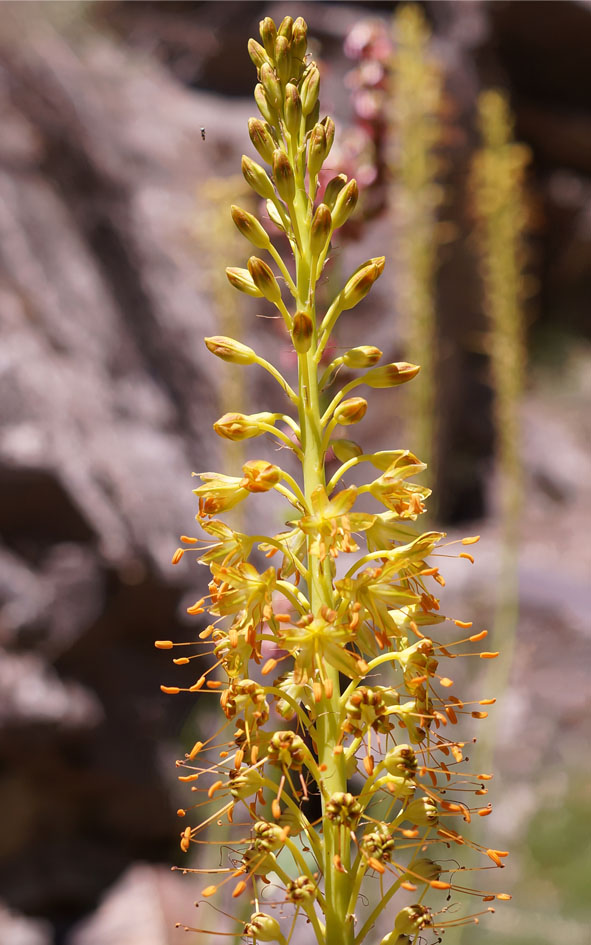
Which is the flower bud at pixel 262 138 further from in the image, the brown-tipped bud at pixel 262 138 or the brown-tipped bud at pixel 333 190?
the brown-tipped bud at pixel 333 190

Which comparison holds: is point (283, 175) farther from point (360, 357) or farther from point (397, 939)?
point (397, 939)

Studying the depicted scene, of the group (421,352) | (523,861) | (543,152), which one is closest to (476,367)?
(543,152)

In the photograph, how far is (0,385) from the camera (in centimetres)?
512

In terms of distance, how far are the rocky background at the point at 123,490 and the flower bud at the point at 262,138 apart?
2.46m

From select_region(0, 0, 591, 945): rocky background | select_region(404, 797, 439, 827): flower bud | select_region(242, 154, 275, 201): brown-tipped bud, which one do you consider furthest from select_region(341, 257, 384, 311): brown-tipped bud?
select_region(0, 0, 591, 945): rocky background

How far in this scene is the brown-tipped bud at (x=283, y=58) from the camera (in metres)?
1.37

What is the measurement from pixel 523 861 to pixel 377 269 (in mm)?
4944

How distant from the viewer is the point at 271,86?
1.39m

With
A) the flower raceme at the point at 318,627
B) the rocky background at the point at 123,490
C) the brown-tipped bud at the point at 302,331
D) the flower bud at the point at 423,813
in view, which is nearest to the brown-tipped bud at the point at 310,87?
the flower raceme at the point at 318,627

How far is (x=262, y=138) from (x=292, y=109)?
8 cm

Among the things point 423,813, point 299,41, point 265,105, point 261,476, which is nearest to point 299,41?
point 299,41

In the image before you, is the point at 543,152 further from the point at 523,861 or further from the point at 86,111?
the point at 523,861

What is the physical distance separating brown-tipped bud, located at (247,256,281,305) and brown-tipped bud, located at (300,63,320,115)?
283mm

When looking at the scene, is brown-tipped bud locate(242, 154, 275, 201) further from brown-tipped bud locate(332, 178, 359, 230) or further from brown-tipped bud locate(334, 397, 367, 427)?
brown-tipped bud locate(334, 397, 367, 427)
